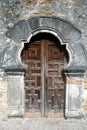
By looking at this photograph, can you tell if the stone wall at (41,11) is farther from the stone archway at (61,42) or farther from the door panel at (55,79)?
the door panel at (55,79)

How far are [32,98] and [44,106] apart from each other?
37 centimetres

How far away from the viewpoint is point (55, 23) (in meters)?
6.86

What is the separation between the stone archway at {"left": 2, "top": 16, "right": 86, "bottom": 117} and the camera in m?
6.88

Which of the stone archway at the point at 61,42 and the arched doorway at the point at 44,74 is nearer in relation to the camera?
the stone archway at the point at 61,42

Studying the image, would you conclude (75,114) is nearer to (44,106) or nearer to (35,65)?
(44,106)

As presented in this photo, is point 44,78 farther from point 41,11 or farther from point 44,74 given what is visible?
point 41,11

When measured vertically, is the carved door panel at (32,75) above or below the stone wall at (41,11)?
below

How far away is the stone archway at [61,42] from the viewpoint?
6.88m

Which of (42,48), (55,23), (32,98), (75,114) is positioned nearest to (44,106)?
(32,98)

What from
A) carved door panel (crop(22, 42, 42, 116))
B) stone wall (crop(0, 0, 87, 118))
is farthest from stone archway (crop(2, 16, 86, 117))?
carved door panel (crop(22, 42, 42, 116))

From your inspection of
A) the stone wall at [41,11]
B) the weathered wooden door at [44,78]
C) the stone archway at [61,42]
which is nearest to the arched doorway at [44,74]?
the weathered wooden door at [44,78]

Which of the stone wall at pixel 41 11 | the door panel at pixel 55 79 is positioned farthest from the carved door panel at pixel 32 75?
the stone wall at pixel 41 11

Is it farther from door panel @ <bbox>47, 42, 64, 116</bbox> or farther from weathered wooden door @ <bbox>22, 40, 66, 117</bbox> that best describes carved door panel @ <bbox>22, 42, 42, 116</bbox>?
door panel @ <bbox>47, 42, 64, 116</bbox>

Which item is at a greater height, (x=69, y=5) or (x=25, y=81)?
(x=69, y=5)
